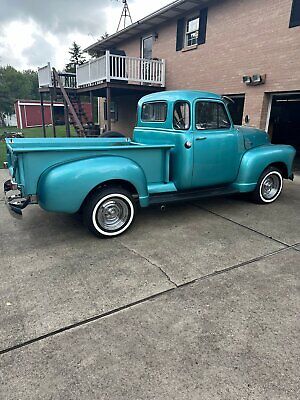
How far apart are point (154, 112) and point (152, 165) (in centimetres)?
146

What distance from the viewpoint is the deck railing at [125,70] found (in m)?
12.5

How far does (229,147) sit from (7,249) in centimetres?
393

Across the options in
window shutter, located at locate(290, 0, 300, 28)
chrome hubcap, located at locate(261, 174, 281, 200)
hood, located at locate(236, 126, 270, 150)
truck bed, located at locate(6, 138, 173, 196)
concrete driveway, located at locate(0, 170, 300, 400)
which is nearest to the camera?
concrete driveway, located at locate(0, 170, 300, 400)

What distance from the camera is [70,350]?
2252mm

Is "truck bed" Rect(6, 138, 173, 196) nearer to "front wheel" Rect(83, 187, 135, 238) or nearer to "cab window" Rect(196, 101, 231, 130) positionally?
"front wheel" Rect(83, 187, 135, 238)

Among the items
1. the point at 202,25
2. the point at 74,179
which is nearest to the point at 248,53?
the point at 202,25

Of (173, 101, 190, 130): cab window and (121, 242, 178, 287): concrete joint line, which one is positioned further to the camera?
(173, 101, 190, 130): cab window

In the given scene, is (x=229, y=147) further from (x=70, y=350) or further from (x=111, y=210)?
(x=70, y=350)

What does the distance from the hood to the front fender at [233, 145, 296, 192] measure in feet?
0.38

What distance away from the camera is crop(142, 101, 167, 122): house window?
5215mm

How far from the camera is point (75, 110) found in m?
16.0

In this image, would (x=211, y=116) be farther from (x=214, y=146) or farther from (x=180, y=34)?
(x=180, y=34)

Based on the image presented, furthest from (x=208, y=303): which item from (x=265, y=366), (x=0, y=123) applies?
(x=0, y=123)

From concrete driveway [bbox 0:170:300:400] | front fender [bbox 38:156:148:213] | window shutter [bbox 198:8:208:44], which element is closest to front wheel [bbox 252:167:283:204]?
concrete driveway [bbox 0:170:300:400]
